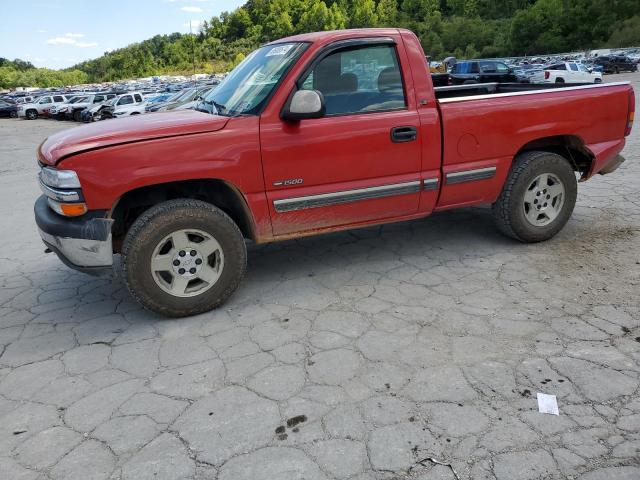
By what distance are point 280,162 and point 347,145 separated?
51cm

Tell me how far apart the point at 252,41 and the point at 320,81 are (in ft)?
459

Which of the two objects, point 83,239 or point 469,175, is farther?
point 469,175

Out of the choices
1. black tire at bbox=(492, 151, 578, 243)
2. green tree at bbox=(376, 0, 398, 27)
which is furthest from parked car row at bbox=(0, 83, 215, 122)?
green tree at bbox=(376, 0, 398, 27)

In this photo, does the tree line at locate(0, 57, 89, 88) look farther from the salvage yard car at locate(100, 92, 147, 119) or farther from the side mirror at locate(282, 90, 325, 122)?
the side mirror at locate(282, 90, 325, 122)

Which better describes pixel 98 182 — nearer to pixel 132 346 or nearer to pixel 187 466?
pixel 132 346

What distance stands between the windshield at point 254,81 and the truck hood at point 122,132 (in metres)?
0.23

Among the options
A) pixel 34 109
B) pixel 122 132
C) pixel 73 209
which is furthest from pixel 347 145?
pixel 34 109

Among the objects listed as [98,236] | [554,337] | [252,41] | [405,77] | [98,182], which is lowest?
[554,337]

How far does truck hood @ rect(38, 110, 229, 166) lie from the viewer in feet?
10.7

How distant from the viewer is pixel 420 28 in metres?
117

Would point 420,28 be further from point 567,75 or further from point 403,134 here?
point 403,134

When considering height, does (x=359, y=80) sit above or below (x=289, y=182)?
above

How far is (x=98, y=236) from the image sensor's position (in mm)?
3330

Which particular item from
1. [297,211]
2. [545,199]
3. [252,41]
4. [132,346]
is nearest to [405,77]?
[297,211]
